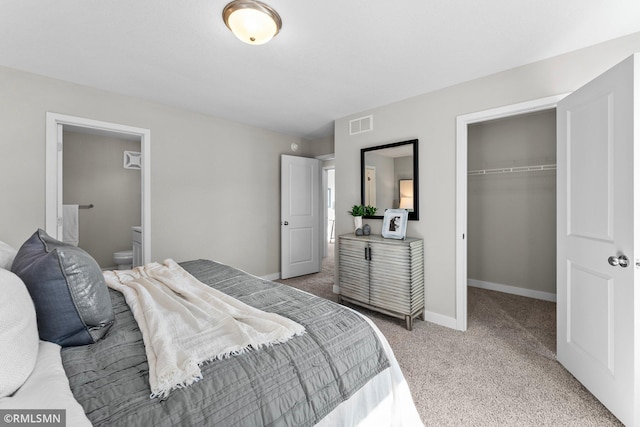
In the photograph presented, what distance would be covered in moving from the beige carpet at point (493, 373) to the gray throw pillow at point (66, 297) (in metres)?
1.74

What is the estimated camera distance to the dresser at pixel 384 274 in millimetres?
2758

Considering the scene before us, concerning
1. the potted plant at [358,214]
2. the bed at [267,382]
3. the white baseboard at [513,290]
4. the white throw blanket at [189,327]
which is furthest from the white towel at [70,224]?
the white baseboard at [513,290]

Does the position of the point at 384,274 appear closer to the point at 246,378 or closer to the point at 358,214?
the point at 358,214

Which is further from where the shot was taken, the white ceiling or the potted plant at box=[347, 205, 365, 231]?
the potted plant at box=[347, 205, 365, 231]

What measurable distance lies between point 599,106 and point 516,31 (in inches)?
29.0

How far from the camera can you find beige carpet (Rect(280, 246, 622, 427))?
161cm

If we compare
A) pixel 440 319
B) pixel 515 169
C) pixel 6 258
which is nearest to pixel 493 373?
pixel 440 319

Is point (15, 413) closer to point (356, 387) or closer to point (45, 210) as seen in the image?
point (356, 387)

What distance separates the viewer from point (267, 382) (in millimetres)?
937

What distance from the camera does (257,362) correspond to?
0.99 metres

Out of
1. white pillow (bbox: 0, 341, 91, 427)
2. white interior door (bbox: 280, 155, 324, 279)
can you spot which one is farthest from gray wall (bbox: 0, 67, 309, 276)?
white pillow (bbox: 0, 341, 91, 427)

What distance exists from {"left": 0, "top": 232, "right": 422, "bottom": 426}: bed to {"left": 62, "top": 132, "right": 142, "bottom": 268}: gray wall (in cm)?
408

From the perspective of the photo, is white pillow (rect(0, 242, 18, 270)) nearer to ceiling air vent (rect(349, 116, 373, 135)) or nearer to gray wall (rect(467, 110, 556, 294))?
ceiling air vent (rect(349, 116, 373, 135))

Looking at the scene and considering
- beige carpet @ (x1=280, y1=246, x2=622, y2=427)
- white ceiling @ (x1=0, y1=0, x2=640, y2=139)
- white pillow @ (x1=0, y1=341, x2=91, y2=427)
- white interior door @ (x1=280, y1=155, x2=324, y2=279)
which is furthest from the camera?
white interior door @ (x1=280, y1=155, x2=324, y2=279)
